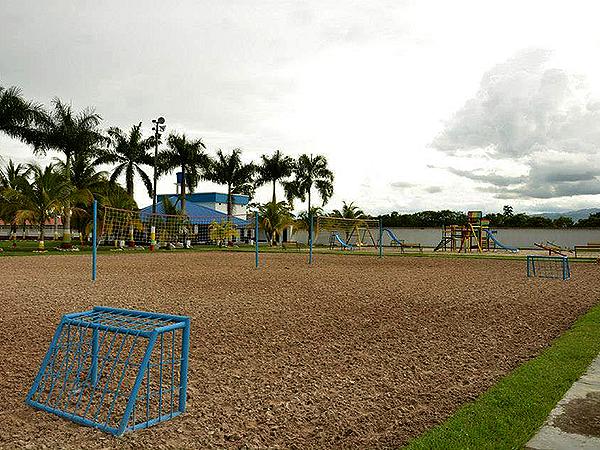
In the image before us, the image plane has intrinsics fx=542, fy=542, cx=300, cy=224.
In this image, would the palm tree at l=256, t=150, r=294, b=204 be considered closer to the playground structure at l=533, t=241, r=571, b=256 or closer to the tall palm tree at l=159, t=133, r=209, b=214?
the tall palm tree at l=159, t=133, r=209, b=214

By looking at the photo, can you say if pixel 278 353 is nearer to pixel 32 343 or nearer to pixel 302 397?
pixel 302 397

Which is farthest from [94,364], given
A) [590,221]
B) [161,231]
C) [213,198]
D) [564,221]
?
[590,221]

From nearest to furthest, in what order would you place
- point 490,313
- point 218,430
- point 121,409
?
point 218,430
point 121,409
point 490,313

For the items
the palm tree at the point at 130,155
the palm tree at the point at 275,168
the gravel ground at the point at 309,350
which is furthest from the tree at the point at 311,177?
the gravel ground at the point at 309,350

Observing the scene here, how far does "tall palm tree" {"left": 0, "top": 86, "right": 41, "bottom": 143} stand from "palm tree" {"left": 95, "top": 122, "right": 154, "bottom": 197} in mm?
7020

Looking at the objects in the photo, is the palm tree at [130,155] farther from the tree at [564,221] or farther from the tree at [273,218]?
the tree at [564,221]

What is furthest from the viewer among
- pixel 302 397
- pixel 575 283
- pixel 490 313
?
pixel 575 283

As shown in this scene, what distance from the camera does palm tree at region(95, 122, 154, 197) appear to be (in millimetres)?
42031

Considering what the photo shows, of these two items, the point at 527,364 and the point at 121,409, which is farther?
the point at 527,364

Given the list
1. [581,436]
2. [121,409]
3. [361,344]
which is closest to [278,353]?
[361,344]

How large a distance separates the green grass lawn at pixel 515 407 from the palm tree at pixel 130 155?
39664mm

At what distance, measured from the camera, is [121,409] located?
454cm

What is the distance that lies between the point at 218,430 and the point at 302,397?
1.01 m

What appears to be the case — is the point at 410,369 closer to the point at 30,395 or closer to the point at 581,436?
the point at 581,436
